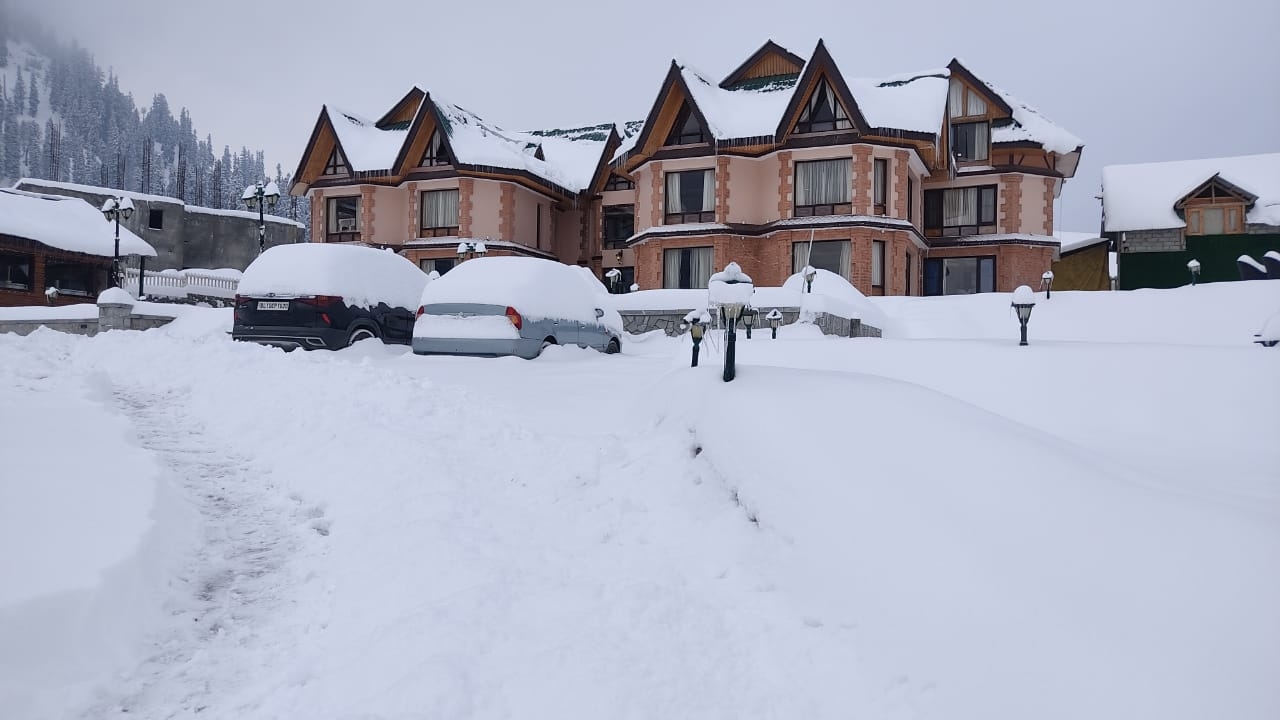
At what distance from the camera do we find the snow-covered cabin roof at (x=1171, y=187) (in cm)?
2906

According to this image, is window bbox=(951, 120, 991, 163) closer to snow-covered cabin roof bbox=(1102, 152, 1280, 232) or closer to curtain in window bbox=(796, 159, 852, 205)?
curtain in window bbox=(796, 159, 852, 205)

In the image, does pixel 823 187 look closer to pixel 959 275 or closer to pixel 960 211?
pixel 960 211

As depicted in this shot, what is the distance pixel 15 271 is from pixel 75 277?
7.54 ft

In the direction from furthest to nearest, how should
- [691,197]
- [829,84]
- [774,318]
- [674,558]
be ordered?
[691,197] < [829,84] < [774,318] < [674,558]

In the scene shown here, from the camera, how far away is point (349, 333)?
34.3ft

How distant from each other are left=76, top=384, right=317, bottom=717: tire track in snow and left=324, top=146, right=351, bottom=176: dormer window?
2718cm

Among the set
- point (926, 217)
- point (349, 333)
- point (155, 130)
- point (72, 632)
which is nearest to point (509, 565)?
point (72, 632)

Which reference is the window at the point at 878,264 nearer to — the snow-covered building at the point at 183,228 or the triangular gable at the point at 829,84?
the triangular gable at the point at 829,84

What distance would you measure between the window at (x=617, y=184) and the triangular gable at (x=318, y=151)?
35.0ft

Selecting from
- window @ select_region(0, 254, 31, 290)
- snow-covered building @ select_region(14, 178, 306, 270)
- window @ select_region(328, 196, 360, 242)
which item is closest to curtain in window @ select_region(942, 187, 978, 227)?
window @ select_region(328, 196, 360, 242)

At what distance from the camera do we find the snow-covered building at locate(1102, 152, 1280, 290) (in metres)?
28.6

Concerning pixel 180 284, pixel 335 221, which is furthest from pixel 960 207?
pixel 180 284

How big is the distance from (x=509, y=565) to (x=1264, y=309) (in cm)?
1907

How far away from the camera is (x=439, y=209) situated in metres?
28.5
